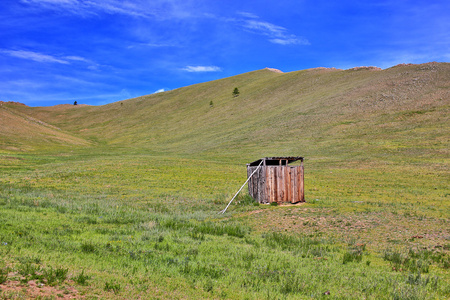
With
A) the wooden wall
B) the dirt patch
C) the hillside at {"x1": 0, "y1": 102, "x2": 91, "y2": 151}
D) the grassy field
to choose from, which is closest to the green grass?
the grassy field

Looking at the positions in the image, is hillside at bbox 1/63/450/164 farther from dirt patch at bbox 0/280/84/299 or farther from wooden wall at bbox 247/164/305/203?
dirt patch at bbox 0/280/84/299

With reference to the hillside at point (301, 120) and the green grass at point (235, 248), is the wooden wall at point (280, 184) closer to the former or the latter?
the green grass at point (235, 248)

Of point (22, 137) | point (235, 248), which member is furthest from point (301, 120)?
point (235, 248)

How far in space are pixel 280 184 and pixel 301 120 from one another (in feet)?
179

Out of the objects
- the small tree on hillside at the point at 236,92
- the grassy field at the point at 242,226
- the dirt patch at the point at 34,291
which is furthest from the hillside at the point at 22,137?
the dirt patch at the point at 34,291

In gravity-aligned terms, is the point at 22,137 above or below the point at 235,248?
above

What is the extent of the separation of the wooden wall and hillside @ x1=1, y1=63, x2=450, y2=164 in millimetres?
26644

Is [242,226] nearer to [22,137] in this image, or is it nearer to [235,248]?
[235,248]

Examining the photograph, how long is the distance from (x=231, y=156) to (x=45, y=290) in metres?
48.5

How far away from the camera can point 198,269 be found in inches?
304

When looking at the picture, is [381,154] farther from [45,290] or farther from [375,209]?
[45,290]

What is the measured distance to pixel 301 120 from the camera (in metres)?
71.6

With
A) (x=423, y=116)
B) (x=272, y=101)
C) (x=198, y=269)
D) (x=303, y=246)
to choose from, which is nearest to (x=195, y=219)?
(x=303, y=246)

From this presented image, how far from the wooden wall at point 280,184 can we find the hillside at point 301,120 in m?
26.6
